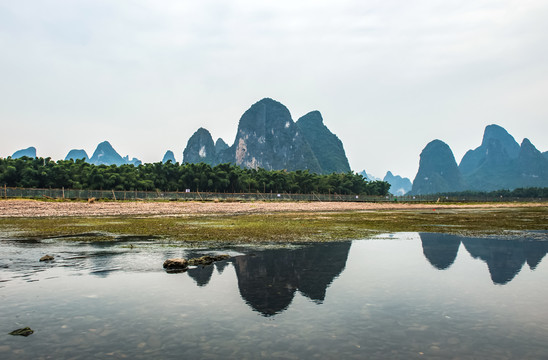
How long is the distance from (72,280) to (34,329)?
440 cm

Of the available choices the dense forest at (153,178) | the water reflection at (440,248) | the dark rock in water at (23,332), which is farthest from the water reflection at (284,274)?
the dense forest at (153,178)

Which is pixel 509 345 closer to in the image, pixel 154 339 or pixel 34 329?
pixel 154 339

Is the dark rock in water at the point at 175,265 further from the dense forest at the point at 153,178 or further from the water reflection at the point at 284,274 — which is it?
the dense forest at the point at 153,178

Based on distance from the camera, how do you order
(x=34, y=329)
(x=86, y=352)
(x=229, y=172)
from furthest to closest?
(x=229, y=172)
(x=34, y=329)
(x=86, y=352)

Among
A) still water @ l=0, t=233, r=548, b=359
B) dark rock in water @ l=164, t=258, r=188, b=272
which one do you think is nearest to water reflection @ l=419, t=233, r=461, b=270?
still water @ l=0, t=233, r=548, b=359

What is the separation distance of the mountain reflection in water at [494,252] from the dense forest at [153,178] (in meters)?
89.8

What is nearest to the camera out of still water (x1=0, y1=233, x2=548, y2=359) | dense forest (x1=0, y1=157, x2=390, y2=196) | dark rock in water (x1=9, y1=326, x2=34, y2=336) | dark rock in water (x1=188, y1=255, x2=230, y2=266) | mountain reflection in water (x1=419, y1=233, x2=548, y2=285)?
still water (x1=0, y1=233, x2=548, y2=359)

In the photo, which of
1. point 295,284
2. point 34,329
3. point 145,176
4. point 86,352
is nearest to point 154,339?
point 86,352

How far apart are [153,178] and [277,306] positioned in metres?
108

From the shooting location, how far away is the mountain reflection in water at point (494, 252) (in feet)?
45.7

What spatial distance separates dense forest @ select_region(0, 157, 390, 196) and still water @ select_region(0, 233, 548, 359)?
8472 centimetres

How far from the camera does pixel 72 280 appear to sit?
459 inches

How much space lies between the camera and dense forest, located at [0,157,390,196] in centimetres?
8969

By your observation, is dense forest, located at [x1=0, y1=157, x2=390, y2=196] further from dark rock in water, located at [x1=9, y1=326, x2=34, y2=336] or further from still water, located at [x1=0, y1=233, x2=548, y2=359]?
dark rock in water, located at [x1=9, y1=326, x2=34, y2=336]
